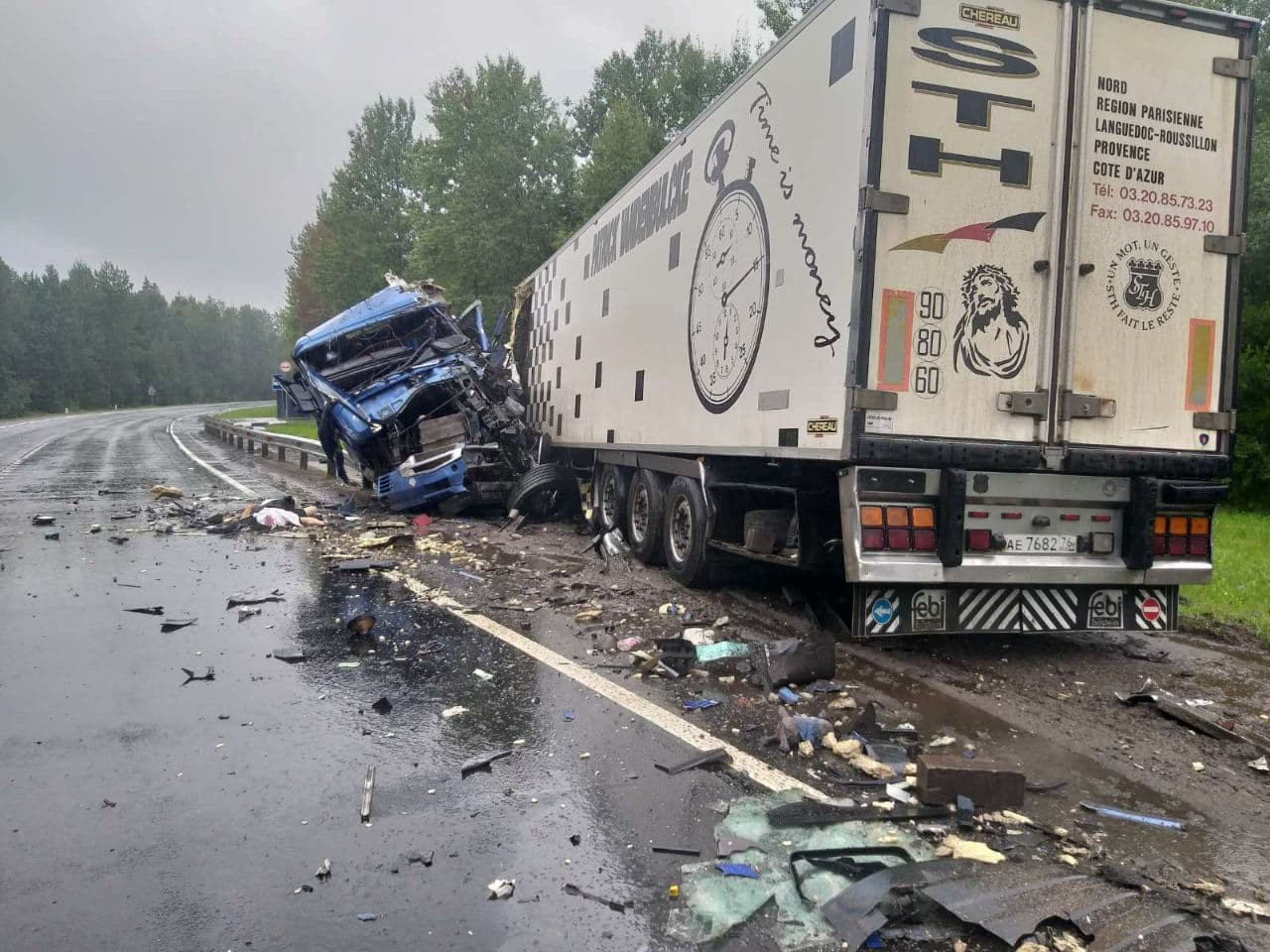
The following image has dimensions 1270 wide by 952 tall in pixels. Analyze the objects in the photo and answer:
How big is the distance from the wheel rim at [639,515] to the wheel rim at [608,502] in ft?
2.26

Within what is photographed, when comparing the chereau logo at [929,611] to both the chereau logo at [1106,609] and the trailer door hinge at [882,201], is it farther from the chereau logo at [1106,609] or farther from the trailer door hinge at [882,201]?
the trailer door hinge at [882,201]

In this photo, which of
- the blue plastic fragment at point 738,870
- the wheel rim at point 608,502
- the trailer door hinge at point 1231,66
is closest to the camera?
the blue plastic fragment at point 738,870

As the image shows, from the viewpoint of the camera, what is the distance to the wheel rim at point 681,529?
769 cm

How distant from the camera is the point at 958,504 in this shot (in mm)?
5105

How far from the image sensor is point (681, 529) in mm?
A: 7914

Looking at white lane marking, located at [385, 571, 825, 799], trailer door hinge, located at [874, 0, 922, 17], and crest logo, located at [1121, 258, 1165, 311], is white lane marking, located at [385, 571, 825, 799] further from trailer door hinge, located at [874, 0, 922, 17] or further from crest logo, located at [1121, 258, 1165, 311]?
trailer door hinge, located at [874, 0, 922, 17]

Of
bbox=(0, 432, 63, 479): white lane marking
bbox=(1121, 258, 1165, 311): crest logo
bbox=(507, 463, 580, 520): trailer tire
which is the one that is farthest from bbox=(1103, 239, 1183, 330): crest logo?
bbox=(0, 432, 63, 479): white lane marking

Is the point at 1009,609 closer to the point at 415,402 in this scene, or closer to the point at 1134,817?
the point at 1134,817

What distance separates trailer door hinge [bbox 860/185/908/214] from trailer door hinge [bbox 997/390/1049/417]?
1.23 meters

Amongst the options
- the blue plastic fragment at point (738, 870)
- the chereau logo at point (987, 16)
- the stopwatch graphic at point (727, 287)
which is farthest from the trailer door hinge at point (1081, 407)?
the blue plastic fragment at point (738, 870)

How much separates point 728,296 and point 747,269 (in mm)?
371

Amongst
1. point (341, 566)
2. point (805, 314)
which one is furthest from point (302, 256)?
point (805, 314)

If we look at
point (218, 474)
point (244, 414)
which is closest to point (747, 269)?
point (218, 474)

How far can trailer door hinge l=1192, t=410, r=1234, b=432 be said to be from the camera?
5547mm
